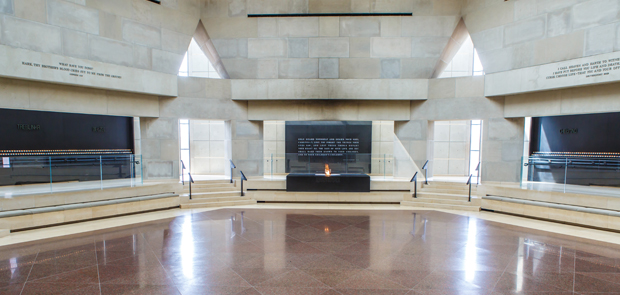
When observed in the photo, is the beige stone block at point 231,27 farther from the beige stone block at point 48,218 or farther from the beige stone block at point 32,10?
the beige stone block at point 48,218

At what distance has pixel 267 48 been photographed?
37.7ft

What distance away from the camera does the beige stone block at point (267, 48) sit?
11461 mm

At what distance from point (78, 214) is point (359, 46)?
430 inches

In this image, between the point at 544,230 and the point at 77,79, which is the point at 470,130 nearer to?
the point at 544,230

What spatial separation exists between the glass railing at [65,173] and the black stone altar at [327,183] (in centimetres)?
516

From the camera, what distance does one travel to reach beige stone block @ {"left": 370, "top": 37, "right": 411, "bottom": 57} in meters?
11.2

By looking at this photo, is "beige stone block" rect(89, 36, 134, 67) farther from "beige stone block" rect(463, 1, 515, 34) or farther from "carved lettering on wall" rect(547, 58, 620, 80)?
"carved lettering on wall" rect(547, 58, 620, 80)

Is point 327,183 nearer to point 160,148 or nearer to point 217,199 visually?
point 217,199

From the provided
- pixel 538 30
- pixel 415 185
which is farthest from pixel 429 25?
pixel 415 185

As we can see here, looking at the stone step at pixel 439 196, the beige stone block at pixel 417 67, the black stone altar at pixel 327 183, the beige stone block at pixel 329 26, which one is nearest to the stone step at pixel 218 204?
the black stone altar at pixel 327 183

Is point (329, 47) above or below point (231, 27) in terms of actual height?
below

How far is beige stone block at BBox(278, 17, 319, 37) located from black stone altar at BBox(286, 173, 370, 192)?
5.78 meters

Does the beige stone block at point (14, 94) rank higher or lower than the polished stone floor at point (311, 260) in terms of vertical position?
higher

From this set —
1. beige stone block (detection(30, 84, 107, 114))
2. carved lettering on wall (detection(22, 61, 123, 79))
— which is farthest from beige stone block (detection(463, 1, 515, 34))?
beige stone block (detection(30, 84, 107, 114))
